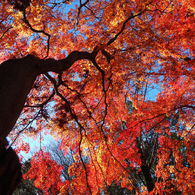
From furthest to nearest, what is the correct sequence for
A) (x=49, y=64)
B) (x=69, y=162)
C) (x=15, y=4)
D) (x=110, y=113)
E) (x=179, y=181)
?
(x=69, y=162), (x=110, y=113), (x=179, y=181), (x=15, y=4), (x=49, y=64)

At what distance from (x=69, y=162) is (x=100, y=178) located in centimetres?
740

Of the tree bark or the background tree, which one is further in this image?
the background tree

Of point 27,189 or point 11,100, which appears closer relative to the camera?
point 11,100

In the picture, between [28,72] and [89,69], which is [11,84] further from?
[89,69]

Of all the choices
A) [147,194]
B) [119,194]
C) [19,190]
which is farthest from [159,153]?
[19,190]

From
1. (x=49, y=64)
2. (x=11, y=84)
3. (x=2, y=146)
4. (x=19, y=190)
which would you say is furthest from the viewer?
(x=19, y=190)

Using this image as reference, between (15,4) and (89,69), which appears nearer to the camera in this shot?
(15,4)

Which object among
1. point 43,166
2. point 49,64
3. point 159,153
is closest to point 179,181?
point 159,153

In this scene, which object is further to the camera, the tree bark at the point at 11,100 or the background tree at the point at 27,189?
the background tree at the point at 27,189

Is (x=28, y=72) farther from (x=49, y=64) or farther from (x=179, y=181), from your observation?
(x=179, y=181)

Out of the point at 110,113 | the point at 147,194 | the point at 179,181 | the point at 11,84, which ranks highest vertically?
the point at 110,113

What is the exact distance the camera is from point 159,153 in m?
9.45

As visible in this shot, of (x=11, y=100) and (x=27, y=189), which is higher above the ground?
(x=11, y=100)

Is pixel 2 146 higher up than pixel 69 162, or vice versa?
pixel 69 162
